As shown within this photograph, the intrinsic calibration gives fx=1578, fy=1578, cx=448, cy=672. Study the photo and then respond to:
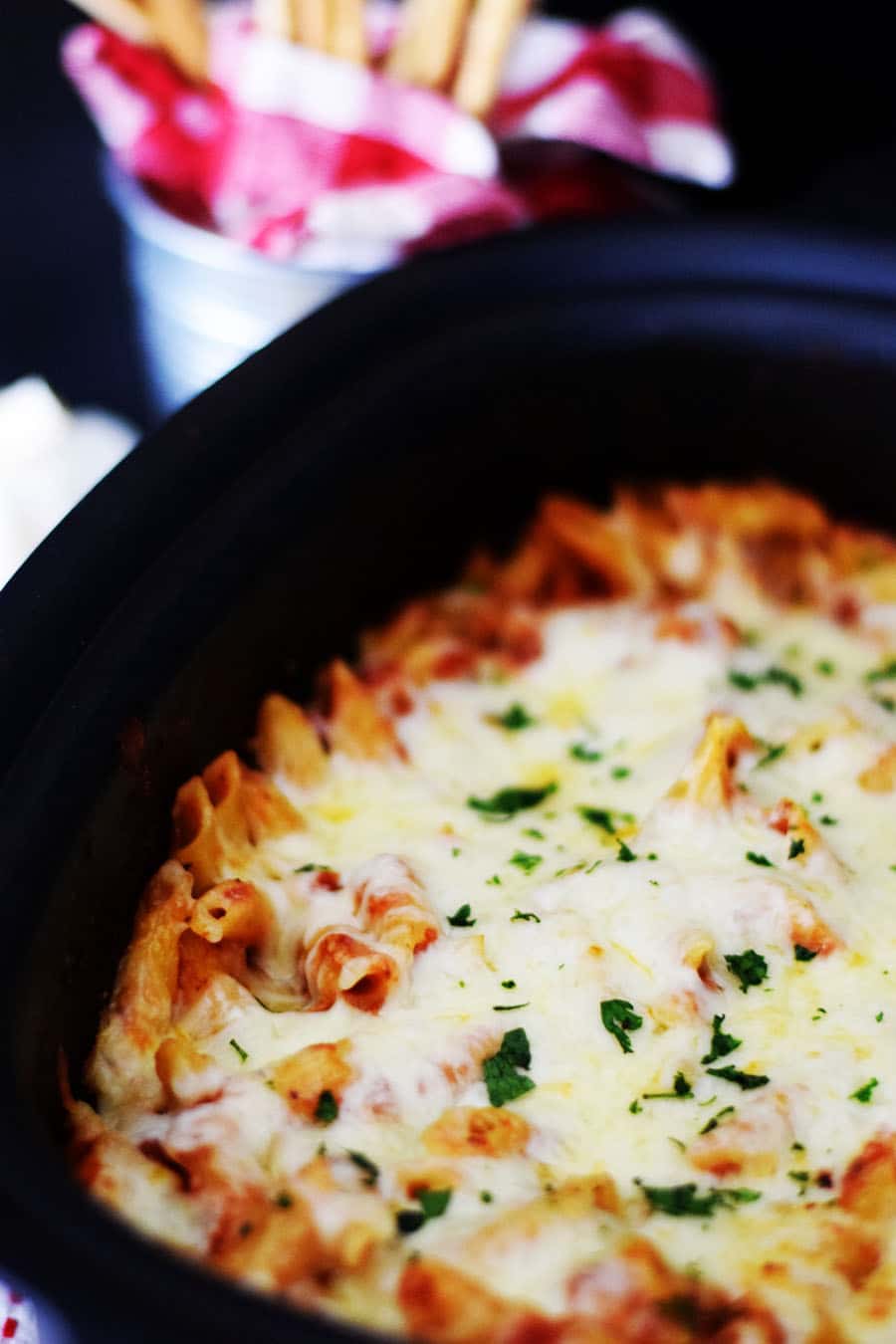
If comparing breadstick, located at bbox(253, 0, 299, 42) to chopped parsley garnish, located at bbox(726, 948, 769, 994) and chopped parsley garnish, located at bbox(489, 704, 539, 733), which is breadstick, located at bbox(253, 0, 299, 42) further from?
chopped parsley garnish, located at bbox(726, 948, 769, 994)

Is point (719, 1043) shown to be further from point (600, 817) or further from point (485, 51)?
point (485, 51)

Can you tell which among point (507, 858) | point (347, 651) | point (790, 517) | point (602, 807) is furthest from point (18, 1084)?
point (790, 517)

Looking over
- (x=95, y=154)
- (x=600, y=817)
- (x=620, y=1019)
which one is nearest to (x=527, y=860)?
(x=600, y=817)

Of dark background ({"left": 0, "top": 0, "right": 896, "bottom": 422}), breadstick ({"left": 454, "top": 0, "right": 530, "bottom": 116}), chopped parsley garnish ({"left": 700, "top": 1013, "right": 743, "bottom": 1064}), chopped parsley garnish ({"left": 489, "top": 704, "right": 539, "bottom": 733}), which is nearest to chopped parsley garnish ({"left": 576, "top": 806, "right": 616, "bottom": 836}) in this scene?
chopped parsley garnish ({"left": 489, "top": 704, "right": 539, "bottom": 733})

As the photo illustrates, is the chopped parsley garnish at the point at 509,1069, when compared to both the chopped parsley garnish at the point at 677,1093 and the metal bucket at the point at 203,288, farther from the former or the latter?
the metal bucket at the point at 203,288

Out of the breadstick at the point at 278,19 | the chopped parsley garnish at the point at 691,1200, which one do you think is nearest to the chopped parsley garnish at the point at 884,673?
the chopped parsley garnish at the point at 691,1200

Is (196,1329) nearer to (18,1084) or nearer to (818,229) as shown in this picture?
(18,1084)
